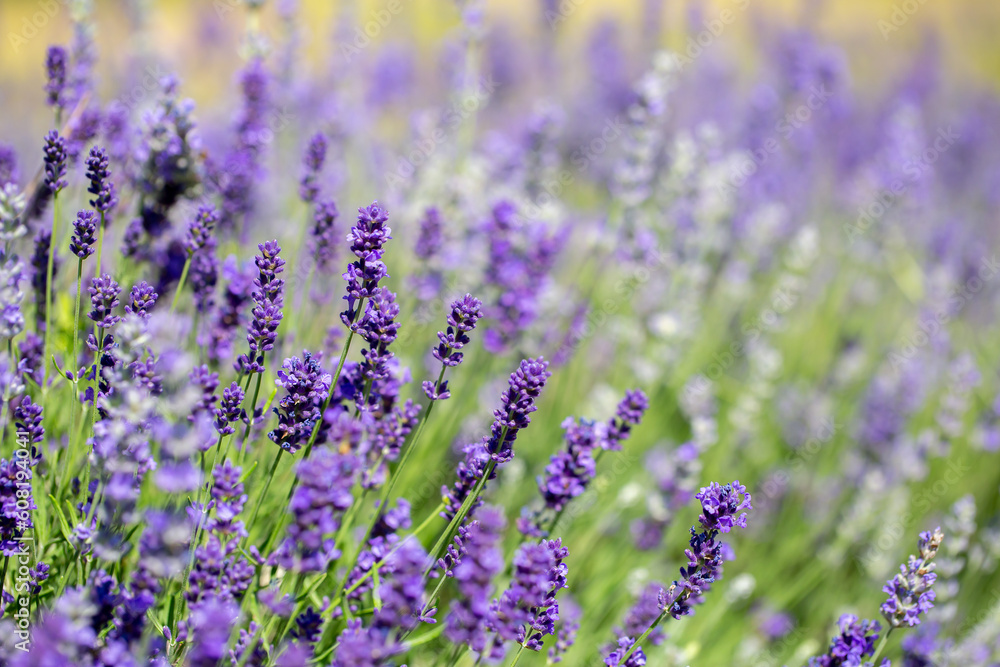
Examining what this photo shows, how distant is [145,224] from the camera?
2379 mm

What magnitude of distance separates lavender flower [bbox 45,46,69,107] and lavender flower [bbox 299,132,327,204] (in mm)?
705

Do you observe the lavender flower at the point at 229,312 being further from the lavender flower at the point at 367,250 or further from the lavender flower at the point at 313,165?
the lavender flower at the point at 367,250

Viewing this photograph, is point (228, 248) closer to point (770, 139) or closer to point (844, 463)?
point (844, 463)

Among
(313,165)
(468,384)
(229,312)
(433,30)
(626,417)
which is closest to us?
(626,417)

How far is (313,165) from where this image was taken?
2.38 m

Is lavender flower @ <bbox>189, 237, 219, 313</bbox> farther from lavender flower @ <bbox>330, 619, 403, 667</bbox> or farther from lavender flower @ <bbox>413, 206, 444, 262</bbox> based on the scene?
lavender flower @ <bbox>330, 619, 403, 667</bbox>

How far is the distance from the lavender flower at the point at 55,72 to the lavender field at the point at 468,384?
0.04 ft

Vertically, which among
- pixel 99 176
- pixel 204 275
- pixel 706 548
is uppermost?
pixel 99 176

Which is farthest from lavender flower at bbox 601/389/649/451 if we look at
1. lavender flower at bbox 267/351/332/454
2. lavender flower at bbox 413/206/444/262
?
lavender flower at bbox 413/206/444/262

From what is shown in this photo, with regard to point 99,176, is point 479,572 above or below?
below

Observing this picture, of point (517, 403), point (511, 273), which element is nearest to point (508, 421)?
point (517, 403)

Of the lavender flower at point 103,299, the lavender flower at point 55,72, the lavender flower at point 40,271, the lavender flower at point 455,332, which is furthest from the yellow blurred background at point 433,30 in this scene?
the lavender flower at point 455,332

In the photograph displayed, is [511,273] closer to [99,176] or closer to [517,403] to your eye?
[517,403]

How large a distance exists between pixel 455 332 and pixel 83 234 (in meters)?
0.81
